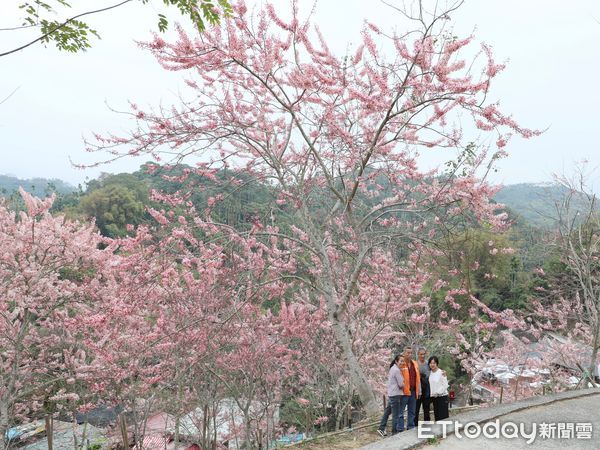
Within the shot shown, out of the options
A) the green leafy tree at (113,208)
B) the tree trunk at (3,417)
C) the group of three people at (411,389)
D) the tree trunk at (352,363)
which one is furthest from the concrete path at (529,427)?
the green leafy tree at (113,208)

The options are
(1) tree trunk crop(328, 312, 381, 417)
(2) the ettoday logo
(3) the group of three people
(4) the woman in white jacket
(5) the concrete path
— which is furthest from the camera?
(1) tree trunk crop(328, 312, 381, 417)

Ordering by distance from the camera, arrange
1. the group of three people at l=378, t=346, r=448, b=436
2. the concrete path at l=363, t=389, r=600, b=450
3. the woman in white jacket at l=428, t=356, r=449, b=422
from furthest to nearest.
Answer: the woman in white jacket at l=428, t=356, r=449, b=422 → the group of three people at l=378, t=346, r=448, b=436 → the concrete path at l=363, t=389, r=600, b=450

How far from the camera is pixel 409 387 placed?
19.2 ft

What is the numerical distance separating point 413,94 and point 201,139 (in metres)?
3.01

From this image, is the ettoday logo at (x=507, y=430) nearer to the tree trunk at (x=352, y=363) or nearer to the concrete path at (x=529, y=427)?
the concrete path at (x=529, y=427)

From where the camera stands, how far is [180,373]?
28.7 feet

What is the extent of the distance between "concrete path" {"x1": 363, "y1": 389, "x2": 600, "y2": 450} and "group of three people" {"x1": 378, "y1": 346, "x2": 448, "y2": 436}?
34cm

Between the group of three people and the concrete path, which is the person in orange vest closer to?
the group of three people

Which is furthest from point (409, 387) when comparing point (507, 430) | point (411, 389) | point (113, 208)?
point (113, 208)

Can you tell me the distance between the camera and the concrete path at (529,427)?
4.93 metres

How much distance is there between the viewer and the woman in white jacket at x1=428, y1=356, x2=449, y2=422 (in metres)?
6.06

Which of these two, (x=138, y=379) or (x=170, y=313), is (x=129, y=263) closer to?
(x=170, y=313)

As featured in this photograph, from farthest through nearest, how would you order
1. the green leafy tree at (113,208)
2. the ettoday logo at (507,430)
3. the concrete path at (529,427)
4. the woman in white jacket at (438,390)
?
the green leafy tree at (113,208)
the woman in white jacket at (438,390)
the ettoday logo at (507,430)
the concrete path at (529,427)

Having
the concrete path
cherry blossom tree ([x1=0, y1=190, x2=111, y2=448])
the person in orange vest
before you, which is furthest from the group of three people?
cherry blossom tree ([x1=0, y1=190, x2=111, y2=448])
